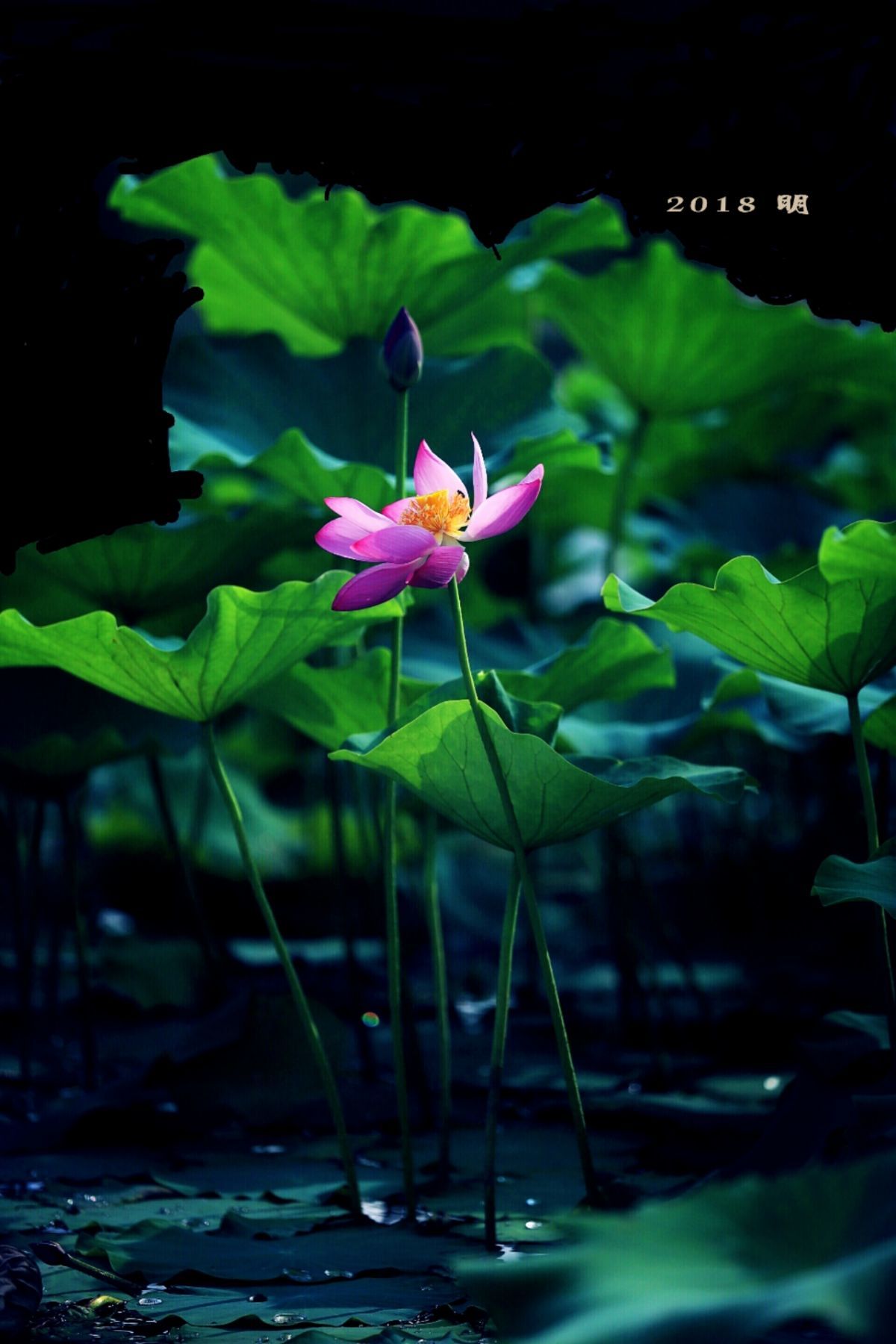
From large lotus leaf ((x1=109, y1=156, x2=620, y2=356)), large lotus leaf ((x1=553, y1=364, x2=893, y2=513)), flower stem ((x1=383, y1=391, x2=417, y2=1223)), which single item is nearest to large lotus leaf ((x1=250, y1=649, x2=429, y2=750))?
flower stem ((x1=383, y1=391, x2=417, y2=1223))

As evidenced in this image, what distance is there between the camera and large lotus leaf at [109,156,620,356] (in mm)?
1129

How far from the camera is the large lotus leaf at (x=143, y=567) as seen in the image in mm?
1001

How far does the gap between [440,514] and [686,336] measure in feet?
2.41

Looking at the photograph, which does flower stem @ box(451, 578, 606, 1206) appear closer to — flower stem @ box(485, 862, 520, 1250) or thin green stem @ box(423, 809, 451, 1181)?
flower stem @ box(485, 862, 520, 1250)

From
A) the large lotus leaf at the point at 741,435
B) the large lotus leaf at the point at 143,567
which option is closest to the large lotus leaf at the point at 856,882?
the large lotus leaf at the point at 143,567

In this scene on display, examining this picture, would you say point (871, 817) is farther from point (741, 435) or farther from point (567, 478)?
point (741, 435)

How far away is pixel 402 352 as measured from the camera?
2.77ft

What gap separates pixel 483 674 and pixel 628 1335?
46cm

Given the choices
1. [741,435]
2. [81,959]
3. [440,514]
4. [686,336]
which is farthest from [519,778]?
[741,435]

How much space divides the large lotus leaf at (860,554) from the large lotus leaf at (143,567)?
1.66 ft

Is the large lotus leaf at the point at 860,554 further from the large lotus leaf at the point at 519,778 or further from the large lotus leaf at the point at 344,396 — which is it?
the large lotus leaf at the point at 344,396

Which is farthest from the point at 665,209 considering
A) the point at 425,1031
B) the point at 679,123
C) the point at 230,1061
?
the point at 425,1031

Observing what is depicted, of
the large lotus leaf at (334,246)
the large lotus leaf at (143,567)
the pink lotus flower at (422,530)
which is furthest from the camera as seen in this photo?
the large lotus leaf at (334,246)

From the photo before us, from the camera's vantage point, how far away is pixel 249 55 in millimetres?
753
